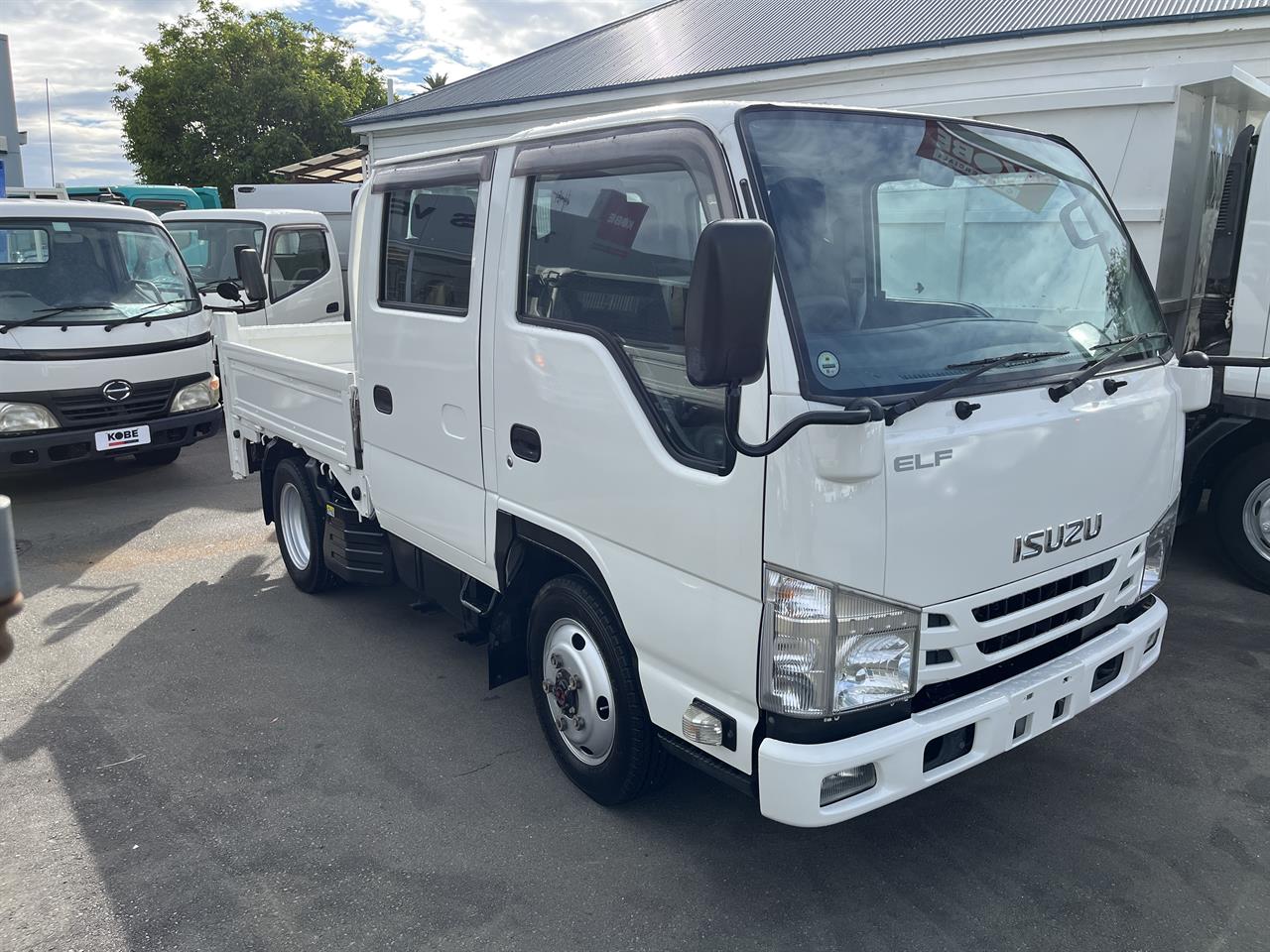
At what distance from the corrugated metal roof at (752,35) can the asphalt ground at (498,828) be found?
6500mm

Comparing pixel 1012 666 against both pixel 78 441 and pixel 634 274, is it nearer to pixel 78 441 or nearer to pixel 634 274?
pixel 634 274

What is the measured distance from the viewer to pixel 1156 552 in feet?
11.1

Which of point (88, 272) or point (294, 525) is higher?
point (88, 272)

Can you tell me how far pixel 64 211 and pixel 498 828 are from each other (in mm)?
6627

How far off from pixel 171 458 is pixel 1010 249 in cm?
784

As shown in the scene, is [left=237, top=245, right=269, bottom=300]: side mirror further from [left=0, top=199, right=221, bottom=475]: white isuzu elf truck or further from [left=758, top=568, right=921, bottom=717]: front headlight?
[left=758, top=568, right=921, bottom=717]: front headlight

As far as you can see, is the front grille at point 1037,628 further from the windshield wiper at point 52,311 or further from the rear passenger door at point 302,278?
the rear passenger door at point 302,278

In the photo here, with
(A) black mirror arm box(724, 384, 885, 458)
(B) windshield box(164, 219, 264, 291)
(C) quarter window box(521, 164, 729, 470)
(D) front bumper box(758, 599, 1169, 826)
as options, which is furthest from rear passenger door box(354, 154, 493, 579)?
(B) windshield box(164, 219, 264, 291)

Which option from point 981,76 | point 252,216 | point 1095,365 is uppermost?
point 981,76

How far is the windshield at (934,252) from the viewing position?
2.59 metres

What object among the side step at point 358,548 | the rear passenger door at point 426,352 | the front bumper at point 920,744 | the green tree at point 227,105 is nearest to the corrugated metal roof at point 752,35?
the rear passenger door at point 426,352

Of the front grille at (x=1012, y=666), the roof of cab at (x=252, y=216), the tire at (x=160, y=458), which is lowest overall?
the tire at (x=160, y=458)

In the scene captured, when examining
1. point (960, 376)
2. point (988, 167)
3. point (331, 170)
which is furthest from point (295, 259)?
point (331, 170)

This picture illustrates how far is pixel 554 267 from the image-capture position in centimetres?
322
